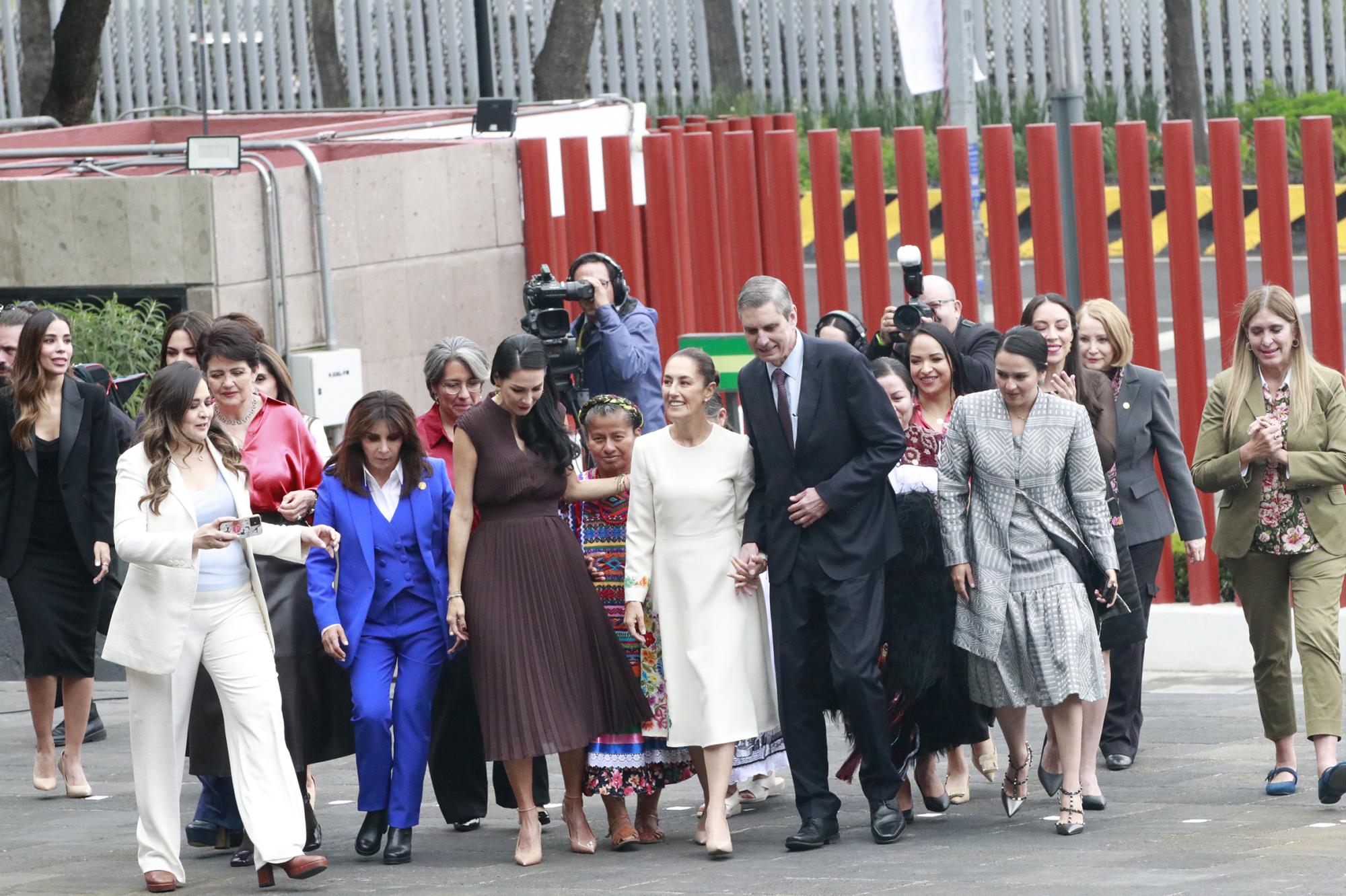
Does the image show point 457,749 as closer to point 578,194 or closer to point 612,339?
point 612,339

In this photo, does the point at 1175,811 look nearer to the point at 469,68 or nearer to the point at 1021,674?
the point at 1021,674

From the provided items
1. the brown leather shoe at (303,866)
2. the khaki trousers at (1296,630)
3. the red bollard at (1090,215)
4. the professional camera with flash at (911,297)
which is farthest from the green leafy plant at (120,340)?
the khaki trousers at (1296,630)

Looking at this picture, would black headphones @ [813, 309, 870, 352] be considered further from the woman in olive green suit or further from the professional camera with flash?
the woman in olive green suit

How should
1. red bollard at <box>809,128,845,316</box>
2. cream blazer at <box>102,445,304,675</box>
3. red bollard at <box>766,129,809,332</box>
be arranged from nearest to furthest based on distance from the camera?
1. cream blazer at <box>102,445,304,675</box>
2. red bollard at <box>809,128,845,316</box>
3. red bollard at <box>766,129,809,332</box>

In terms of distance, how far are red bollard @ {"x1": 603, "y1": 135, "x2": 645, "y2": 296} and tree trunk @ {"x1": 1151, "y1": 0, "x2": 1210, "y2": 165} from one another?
40.7ft

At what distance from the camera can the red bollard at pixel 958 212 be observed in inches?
418

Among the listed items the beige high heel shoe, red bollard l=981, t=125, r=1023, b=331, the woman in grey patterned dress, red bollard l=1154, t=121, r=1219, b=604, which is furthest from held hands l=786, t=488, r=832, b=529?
red bollard l=1154, t=121, r=1219, b=604

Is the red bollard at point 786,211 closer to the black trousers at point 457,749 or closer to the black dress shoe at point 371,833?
the black trousers at point 457,749

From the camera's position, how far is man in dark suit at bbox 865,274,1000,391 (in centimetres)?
796

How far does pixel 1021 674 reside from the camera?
6848 millimetres

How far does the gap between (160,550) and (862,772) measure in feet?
7.65

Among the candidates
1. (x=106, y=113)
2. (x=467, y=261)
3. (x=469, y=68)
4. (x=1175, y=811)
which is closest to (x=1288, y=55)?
(x=469, y=68)

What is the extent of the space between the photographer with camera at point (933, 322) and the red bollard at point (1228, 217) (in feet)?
6.06

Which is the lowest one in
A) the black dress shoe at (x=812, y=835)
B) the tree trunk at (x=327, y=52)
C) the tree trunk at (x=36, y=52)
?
the black dress shoe at (x=812, y=835)
